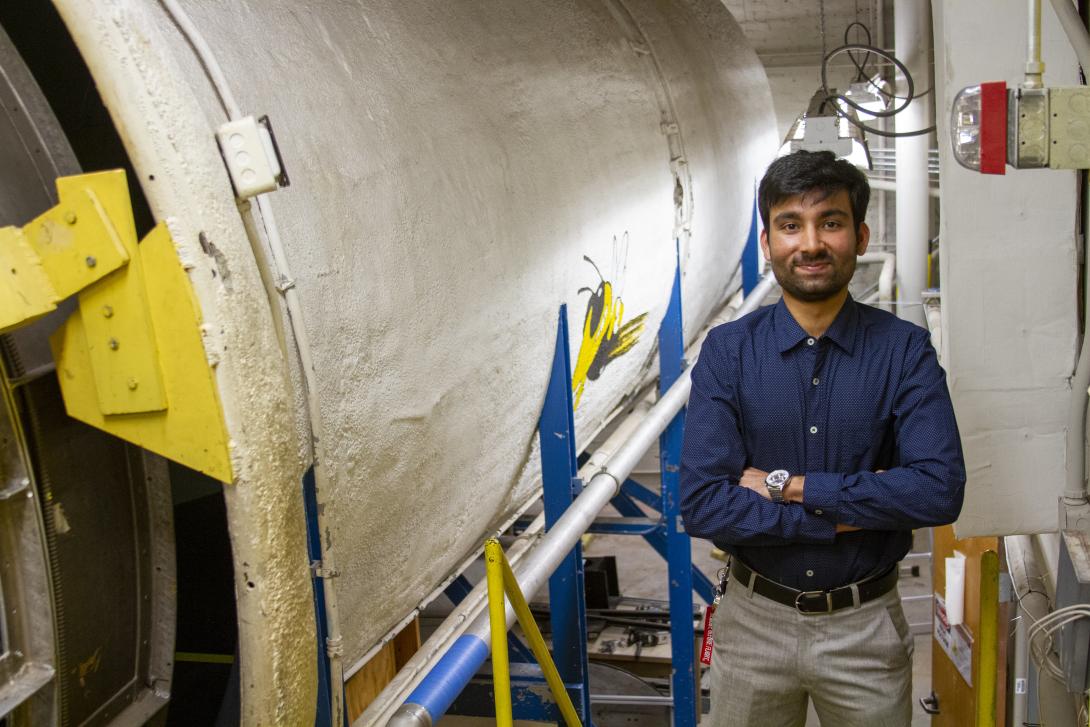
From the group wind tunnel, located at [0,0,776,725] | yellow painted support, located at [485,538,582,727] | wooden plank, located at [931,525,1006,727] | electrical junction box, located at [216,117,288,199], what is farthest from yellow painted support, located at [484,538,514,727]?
wooden plank, located at [931,525,1006,727]

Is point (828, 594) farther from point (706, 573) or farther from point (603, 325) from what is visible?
point (706, 573)

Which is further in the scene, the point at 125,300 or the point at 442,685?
the point at 442,685

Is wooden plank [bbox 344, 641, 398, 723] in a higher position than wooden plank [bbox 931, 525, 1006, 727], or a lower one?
higher

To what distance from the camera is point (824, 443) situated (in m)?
2.02

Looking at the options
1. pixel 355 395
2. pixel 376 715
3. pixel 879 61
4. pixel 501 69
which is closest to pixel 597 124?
pixel 501 69

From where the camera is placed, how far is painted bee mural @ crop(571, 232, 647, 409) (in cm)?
266

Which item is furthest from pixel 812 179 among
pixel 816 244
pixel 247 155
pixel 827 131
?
pixel 827 131

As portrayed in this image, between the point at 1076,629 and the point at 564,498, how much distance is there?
109 cm

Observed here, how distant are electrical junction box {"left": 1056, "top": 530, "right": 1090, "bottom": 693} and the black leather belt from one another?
32 cm

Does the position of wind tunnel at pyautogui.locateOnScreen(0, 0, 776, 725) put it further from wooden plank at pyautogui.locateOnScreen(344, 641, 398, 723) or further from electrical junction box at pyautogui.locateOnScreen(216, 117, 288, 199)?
wooden plank at pyautogui.locateOnScreen(344, 641, 398, 723)

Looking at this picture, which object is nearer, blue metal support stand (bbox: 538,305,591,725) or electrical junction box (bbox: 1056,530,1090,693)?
electrical junction box (bbox: 1056,530,1090,693)

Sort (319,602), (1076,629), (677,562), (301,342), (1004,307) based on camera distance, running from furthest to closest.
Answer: (677,562)
(1004,307)
(1076,629)
(319,602)
(301,342)

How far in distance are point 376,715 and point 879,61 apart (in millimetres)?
8427

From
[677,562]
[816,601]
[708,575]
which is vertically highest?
[816,601]
